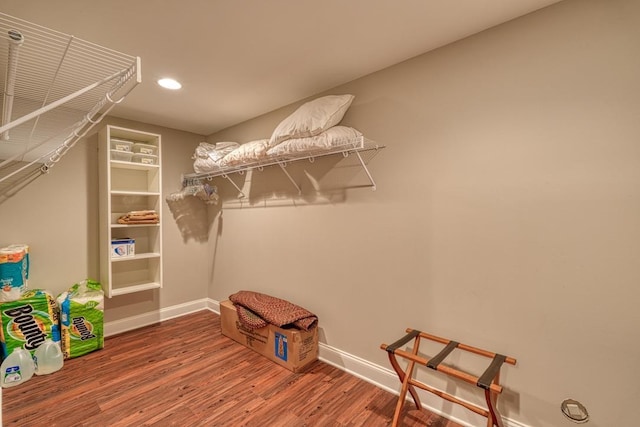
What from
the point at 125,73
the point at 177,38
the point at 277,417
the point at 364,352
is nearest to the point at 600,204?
the point at 364,352

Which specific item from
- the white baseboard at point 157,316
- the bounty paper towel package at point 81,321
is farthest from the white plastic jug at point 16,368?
the white baseboard at point 157,316

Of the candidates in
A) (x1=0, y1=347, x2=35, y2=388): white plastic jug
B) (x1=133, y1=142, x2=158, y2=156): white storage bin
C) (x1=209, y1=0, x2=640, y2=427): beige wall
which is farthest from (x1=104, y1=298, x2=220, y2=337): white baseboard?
(x1=209, y1=0, x2=640, y2=427): beige wall

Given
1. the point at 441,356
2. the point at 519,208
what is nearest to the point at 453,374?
the point at 441,356

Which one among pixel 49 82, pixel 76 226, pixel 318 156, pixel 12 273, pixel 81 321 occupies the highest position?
pixel 49 82

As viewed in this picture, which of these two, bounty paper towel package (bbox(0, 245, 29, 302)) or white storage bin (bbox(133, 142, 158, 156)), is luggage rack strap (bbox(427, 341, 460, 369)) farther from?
white storage bin (bbox(133, 142, 158, 156))

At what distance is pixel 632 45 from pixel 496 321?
4.93 ft

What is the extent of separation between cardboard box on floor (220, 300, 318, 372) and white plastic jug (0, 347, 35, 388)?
1589mm

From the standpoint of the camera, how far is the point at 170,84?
235 centimetres

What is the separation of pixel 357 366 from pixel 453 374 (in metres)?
1.02

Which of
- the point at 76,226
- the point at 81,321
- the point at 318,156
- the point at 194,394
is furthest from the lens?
the point at 76,226

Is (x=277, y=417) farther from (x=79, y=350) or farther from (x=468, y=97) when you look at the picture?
(x=468, y=97)

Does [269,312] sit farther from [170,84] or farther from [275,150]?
[170,84]

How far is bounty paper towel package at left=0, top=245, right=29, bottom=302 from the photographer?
2.23 m

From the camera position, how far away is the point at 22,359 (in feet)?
7.34
